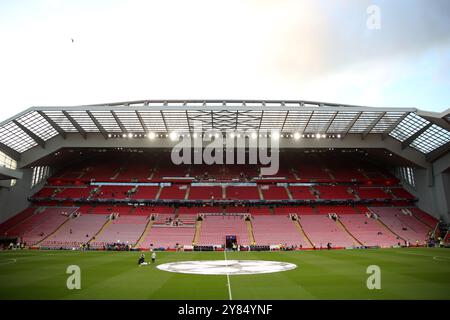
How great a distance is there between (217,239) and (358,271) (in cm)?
3128

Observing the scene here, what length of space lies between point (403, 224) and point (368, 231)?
304 inches

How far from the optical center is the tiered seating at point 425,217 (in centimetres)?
5484

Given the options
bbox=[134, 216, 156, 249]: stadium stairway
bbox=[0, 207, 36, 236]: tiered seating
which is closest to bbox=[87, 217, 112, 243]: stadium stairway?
bbox=[134, 216, 156, 249]: stadium stairway

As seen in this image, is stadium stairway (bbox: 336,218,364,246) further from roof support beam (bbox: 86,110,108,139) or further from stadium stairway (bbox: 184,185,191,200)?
roof support beam (bbox: 86,110,108,139)

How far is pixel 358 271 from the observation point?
69.3 ft

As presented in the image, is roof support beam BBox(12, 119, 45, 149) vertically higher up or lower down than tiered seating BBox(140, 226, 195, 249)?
higher up

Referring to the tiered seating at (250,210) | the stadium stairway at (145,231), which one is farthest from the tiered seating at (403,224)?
the stadium stairway at (145,231)

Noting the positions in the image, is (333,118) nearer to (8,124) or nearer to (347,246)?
(347,246)

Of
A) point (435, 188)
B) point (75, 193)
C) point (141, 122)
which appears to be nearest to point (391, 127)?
point (435, 188)

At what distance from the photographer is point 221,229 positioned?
53688 millimetres

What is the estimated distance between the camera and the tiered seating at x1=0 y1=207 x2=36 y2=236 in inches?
2086

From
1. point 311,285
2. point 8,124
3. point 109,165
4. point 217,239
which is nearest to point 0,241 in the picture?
point 8,124

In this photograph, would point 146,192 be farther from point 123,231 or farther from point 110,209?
point 123,231

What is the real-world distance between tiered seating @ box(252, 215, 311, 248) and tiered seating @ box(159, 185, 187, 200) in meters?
15.8
